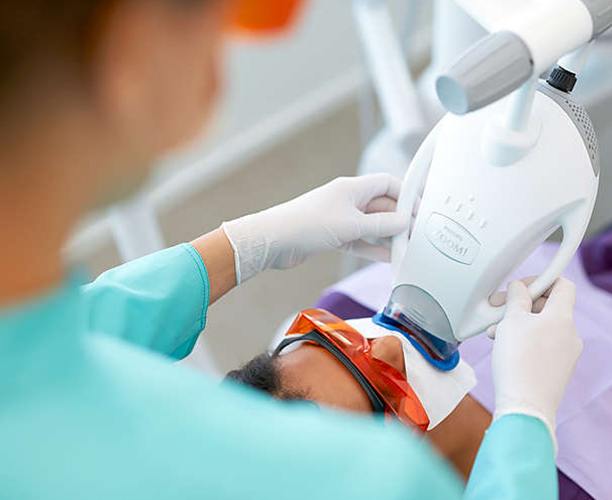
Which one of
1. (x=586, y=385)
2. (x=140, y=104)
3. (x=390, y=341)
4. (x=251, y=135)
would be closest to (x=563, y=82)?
(x=390, y=341)

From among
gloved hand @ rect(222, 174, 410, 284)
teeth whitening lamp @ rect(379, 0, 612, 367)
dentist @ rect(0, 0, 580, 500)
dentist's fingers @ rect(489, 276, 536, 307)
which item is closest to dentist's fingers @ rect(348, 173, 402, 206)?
Result: gloved hand @ rect(222, 174, 410, 284)

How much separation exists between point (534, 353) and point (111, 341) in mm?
524

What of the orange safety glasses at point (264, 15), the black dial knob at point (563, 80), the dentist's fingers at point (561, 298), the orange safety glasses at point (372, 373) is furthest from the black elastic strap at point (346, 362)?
the orange safety glasses at point (264, 15)

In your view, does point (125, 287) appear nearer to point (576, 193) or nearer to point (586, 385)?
point (576, 193)

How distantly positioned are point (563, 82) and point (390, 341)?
385mm

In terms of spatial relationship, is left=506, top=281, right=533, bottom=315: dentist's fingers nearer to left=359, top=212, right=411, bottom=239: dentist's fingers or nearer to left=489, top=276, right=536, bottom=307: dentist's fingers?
left=489, top=276, right=536, bottom=307: dentist's fingers

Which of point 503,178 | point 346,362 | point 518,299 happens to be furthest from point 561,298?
point 346,362

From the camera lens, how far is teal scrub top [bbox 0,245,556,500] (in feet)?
1.91

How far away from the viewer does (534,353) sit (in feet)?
3.31

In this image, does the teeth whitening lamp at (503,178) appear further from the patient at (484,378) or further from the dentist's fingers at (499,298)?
the patient at (484,378)

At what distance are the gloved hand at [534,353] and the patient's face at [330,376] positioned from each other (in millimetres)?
151

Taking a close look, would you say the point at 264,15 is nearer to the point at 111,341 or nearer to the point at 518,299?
the point at 111,341

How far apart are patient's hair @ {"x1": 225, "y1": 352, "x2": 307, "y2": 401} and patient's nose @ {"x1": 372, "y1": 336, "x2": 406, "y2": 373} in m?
0.11

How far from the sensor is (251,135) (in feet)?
8.63
